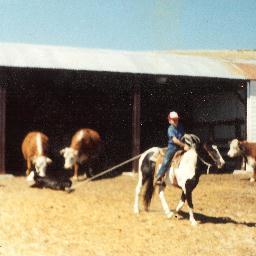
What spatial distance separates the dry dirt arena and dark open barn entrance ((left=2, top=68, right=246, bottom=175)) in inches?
323

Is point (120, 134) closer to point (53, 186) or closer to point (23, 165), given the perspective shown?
point (23, 165)

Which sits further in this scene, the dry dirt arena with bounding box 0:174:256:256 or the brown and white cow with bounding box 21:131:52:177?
the brown and white cow with bounding box 21:131:52:177

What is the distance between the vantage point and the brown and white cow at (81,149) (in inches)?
765

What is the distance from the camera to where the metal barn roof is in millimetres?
20406

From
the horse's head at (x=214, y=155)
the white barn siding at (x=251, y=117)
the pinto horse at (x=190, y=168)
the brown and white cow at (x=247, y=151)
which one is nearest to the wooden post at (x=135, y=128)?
the brown and white cow at (x=247, y=151)

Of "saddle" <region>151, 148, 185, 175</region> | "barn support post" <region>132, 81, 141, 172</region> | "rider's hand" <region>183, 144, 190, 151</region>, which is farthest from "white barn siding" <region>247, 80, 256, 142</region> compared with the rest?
"rider's hand" <region>183, 144, 190, 151</region>

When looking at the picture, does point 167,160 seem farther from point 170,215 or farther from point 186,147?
point 170,215

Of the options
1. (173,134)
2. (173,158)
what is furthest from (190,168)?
(173,134)

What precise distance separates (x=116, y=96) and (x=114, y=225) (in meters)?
17.9

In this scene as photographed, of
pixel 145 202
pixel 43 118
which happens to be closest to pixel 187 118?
pixel 43 118

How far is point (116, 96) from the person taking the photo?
1105 inches

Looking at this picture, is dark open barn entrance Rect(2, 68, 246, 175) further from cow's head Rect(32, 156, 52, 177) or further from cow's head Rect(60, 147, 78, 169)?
cow's head Rect(32, 156, 52, 177)

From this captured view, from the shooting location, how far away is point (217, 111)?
26.8 m

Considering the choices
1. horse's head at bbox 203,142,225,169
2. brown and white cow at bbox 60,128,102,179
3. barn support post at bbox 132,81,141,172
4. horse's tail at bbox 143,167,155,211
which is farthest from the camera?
barn support post at bbox 132,81,141,172
